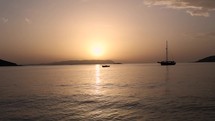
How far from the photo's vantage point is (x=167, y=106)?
1389 inches

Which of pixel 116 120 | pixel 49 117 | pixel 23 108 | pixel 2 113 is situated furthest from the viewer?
pixel 23 108

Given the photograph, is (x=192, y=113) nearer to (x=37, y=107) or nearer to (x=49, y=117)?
(x=49, y=117)

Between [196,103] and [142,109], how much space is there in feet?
30.2

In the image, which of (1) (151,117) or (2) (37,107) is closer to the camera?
(1) (151,117)

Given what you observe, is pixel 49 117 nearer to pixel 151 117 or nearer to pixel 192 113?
pixel 151 117

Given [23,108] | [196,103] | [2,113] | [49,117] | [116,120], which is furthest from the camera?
[196,103]

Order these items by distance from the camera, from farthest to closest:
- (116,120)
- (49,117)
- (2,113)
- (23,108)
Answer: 1. (23,108)
2. (2,113)
3. (49,117)
4. (116,120)

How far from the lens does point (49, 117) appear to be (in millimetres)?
29172

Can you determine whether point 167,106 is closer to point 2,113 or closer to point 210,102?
point 210,102

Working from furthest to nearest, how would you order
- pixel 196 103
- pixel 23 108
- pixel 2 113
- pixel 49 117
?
pixel 196 103, pixel 23 108, pixel 2 113, pixel 49 117

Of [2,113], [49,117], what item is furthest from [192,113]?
[2,113]

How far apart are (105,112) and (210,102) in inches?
636

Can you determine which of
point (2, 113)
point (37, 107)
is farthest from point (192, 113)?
point (2, 113)

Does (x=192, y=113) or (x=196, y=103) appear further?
(x=196, y=103)
